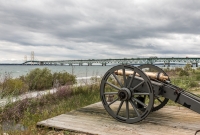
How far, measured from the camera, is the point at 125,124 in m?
4.67

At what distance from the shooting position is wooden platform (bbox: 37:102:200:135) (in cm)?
419

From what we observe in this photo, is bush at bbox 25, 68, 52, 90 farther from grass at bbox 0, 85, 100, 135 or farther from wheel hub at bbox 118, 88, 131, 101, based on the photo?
wheel hub at bbox 118, 88, 131, 101

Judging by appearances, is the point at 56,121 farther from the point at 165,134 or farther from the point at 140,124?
the point at 165,134

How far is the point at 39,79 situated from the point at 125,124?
9.51 metres

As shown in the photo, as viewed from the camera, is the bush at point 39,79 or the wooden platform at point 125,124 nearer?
the wooden platform at point 125,124

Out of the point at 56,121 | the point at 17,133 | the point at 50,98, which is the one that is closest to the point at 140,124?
the point at 56,121

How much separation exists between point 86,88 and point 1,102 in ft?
13.1

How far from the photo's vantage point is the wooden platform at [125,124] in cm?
419

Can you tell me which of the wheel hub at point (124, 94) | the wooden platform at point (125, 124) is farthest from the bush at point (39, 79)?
the wheel hub at point (124, 94)

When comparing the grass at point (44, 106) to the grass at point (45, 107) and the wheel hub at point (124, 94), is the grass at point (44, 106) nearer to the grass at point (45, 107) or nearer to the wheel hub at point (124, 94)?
the grass at point (45, 107)

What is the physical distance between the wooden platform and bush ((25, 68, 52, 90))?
776 centimetres

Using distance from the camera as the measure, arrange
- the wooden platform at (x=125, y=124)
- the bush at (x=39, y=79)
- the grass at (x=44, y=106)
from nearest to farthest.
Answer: the wooden platform at (x=125, y=124)
the grass at (x=44, y=106)
the bush at (x=39, y=79)

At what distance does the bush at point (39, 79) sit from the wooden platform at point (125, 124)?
776 centimetres

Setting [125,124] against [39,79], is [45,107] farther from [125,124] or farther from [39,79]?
[39,79]
